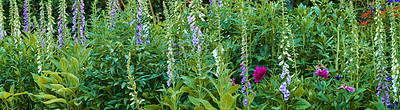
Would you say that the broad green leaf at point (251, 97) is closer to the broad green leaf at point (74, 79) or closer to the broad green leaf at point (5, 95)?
the broad green leaf at point (74, 79)

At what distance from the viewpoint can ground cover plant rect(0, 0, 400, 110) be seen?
2.37m

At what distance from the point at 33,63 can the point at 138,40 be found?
1.16 meters

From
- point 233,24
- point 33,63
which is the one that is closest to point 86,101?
point 33,63

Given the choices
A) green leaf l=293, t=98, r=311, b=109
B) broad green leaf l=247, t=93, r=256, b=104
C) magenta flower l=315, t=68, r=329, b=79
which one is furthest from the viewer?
magenta flower l=315, t=68, r=329, b=79

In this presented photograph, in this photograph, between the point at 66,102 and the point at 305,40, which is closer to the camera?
the point at 66,102

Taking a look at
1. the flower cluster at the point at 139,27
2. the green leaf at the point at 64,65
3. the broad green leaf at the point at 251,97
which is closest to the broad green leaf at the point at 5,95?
the green leaf at the point at 64,65

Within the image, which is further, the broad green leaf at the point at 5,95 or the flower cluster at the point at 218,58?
the broad green leaf at the point at 5,95

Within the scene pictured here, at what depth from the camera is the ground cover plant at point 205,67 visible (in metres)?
2.37

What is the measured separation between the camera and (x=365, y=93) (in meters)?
2.88

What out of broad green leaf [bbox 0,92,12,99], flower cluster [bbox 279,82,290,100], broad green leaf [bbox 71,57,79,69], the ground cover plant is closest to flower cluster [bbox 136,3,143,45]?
the ground cover plant

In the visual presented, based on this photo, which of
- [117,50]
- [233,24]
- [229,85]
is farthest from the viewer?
[233,24]

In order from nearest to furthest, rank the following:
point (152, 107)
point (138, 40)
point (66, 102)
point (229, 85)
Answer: point (229, 85) < point (152, 107) < point (66, 102) < point (138, 40)

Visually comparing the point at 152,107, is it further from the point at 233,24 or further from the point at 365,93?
the point at 365,93

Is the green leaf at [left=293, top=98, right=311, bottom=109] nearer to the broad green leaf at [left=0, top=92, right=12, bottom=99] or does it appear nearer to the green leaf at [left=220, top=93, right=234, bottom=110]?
the green leaf at [left=220, top=93, right=234, bottom=110]
